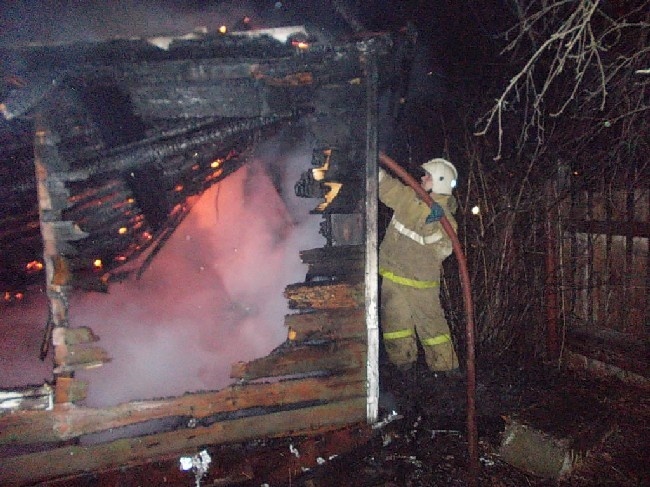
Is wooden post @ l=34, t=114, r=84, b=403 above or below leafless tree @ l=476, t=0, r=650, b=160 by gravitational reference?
below

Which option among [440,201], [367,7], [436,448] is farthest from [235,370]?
[367,7]

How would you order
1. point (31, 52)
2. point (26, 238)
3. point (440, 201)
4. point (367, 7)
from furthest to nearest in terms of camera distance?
point (367, 7) < point (440, 201) < point (26, 238) < point (31, 52)

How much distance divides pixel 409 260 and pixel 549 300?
2004 mm

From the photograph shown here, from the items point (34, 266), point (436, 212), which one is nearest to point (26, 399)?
point (34, 266)

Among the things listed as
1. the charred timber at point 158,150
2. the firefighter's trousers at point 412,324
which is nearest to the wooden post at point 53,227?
the charred timber at point 158,150

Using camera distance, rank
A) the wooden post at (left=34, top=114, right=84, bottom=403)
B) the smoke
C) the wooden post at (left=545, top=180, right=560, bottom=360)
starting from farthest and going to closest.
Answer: the wooden post at (left=545, top=180, right=560, bottom=360)
the smoke
the wooden post at (left=34, top=114, right=84, bottom=403)

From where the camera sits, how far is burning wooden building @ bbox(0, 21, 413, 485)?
142 inches

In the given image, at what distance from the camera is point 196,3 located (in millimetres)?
5699

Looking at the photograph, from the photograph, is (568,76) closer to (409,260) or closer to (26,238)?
(409,260)

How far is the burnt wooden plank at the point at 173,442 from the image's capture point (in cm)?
362

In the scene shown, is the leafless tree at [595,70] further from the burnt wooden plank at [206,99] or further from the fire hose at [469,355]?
the burnt wooden plank at [206,99]

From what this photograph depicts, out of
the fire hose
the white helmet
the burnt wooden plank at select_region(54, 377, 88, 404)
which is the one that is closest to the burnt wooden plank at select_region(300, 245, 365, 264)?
the fire hose

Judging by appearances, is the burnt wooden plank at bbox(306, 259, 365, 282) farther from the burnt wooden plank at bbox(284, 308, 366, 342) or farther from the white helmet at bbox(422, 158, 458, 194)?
the white helmet at bbox(422, 158, 458, 194)

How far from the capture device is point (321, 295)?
414 cm
